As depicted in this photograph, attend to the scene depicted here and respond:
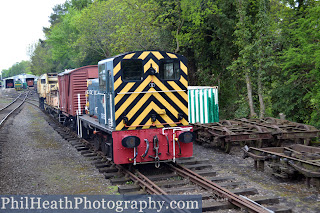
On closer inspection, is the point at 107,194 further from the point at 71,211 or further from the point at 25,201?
the point at 25,201

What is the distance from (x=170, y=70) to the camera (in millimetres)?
8445

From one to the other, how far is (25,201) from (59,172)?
88.0 inches

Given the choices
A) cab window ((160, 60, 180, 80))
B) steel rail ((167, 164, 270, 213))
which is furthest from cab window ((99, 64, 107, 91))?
steel rail ((167, 164, 270, 213))

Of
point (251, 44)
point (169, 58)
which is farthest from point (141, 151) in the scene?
point (251, 44)

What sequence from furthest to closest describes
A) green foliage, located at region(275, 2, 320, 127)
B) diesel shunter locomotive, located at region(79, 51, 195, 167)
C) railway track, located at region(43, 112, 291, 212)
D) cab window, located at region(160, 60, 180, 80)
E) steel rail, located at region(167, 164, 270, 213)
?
green foliage, located at region(275, 2, 320, 127) < cab window, located at region(160, 60, 180, 80) < diesel shunter locomotive, located at region(79, 51, 195, 167) < railway track, located at region(43, 112, 291, 212) < steel rail, located at region(167, 164, 270, 213)

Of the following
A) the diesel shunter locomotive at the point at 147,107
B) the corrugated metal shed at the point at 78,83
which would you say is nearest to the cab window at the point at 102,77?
the diesel shunter locomotive at the point at 147,107

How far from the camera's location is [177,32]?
19.3m

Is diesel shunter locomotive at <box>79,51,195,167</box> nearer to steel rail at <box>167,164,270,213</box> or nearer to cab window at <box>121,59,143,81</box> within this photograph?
cab window at <box>121,59,143,81</box>

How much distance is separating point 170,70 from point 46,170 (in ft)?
14.1

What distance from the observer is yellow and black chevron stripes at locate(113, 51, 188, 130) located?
7.98 metres

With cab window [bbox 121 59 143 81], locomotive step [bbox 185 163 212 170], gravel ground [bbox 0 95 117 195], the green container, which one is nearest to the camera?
gravel ground [bbox 0 95 117 195]

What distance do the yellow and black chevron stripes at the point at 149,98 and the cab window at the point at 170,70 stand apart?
0.10 metres

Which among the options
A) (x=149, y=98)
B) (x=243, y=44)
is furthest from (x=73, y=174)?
(x=243, y=44)

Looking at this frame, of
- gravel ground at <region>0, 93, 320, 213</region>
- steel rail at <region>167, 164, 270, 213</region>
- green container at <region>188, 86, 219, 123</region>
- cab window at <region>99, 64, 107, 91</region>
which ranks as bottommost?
gravel ground at <region>0, 93, 320, 213</region>
